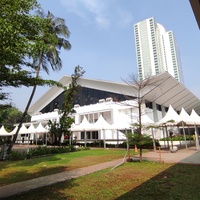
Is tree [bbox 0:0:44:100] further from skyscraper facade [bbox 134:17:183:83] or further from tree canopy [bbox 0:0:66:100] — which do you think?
skyscraper facade [bbox 134:17:183:83]

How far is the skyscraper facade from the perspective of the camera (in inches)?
1649

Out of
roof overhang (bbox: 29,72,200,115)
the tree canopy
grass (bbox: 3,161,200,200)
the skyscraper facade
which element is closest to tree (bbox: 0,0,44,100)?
the tree canopy

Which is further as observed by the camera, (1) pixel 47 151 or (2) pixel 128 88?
(2) pixel 128 88

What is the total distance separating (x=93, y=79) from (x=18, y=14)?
89.3 feet

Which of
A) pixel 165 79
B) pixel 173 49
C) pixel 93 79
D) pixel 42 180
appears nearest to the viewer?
pixel 42 180

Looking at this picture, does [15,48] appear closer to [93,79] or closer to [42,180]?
[42,180]

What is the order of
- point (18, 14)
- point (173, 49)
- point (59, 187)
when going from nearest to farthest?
point (18, 14), point (59, 187), point (173, 49)

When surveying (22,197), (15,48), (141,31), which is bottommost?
(22,197)

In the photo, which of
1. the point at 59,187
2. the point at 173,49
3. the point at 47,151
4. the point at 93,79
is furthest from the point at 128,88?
the point at 173,49

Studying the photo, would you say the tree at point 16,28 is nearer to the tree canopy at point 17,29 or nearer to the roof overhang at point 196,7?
the tree canopy at point 17,29

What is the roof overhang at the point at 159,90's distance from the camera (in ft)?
85.3

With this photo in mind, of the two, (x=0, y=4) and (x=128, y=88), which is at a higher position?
(x=128, y=88)

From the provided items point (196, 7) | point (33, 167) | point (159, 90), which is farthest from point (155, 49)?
point (196, 7)

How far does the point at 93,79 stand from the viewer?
3291 cm
